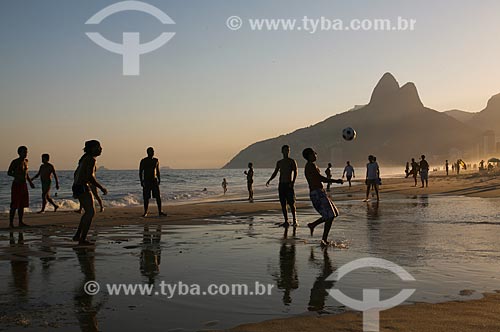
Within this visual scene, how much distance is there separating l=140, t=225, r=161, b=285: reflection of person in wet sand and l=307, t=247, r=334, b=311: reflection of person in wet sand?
6.51 feet

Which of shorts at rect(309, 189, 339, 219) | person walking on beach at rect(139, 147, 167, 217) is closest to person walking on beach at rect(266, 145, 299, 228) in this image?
shorts at rect(309, 189, 339, 219)

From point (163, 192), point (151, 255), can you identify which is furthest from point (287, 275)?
point (163, 192)

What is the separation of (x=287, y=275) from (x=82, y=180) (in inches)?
197

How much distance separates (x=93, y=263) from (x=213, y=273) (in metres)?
1.96

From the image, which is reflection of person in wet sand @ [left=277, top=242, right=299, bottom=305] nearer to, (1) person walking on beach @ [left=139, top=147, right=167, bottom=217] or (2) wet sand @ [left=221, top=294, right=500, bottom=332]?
(2) wet sand @ [left=221, top=294, right=500, bottom=332]

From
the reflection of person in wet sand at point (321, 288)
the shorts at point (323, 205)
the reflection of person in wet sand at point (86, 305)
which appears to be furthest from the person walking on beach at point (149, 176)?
the reflection of person in wet sand at point (321, 288)

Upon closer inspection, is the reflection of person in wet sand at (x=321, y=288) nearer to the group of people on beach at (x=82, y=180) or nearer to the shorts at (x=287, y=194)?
the group of people on beach at (x=82, y=180)

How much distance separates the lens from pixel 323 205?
10.0 meters

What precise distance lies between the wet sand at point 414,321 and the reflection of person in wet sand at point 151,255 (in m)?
2.36

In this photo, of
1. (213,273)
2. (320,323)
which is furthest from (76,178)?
(320,323)

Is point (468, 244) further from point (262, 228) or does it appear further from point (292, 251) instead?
point (262, 228)

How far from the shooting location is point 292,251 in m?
8.91

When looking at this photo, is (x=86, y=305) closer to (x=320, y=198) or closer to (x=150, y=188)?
(x=320, y=198)

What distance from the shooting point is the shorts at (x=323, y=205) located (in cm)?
991
